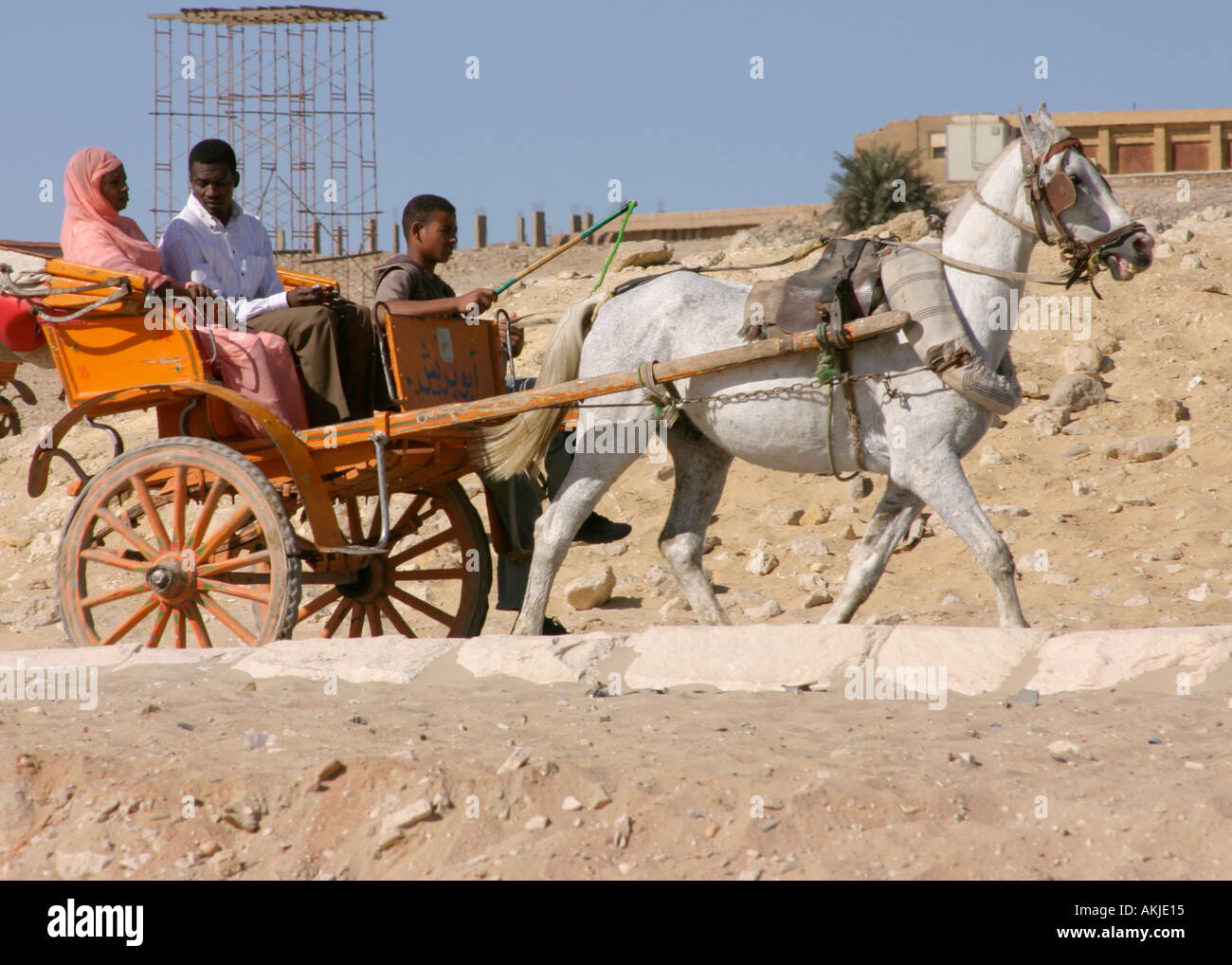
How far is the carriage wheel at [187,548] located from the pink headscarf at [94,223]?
83cm

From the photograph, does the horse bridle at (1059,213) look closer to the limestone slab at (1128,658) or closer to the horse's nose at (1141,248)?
the horse's nose at (1141,248)

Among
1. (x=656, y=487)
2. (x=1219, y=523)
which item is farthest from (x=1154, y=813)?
(x=656, y=487)

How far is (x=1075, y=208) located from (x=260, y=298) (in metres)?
3.56

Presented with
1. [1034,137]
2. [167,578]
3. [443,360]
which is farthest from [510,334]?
[1034,137]

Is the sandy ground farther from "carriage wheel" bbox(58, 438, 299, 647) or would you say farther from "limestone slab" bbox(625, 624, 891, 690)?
"carriage wheel" bbox(58, 438, 299, 647)

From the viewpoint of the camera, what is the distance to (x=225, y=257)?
6.30 metres

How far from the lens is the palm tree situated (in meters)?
21.0

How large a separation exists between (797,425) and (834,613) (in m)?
0.79

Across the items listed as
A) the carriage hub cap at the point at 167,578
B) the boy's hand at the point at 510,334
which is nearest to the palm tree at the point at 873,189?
the boy's hand at the point at 510,334

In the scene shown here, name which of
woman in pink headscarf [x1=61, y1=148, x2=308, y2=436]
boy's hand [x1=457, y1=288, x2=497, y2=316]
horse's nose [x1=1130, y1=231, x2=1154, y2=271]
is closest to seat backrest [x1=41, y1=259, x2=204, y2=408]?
woman in pink headscarf [x1=61, y1=148, x2=308, y2=436]

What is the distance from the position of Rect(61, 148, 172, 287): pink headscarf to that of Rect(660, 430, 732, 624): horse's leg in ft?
7.95

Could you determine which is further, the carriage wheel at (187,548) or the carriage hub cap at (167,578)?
the carriage hub cap at (167,578)

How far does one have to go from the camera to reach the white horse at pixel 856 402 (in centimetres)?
534

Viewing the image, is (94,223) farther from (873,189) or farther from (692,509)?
(873,189)
